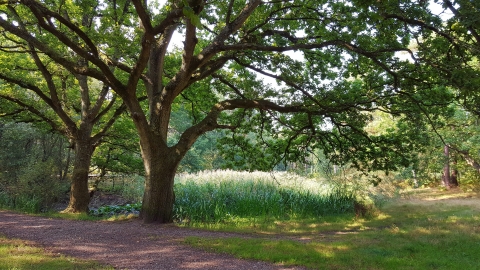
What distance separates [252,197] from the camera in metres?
12.0

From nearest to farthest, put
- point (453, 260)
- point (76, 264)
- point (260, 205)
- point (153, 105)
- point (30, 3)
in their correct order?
1. point (76, 264)
2. point (453, 260)
3. point (30, 3)
4. point (153, 105)
5. point (260, 205)

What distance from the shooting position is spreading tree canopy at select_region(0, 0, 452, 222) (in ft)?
26.5

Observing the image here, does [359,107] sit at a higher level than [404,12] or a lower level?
lower

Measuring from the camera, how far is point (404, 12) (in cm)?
579

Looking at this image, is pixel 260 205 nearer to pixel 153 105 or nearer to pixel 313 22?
pixel 153 105

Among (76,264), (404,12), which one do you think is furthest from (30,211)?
(404,12)

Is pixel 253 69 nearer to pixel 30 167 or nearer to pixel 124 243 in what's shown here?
pixel 124 243

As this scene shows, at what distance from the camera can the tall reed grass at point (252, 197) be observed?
1072 cm

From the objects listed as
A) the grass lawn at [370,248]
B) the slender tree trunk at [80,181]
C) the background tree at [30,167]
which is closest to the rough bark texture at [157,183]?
the grass lawn at [370,248]

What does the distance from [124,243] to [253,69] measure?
5.80 m

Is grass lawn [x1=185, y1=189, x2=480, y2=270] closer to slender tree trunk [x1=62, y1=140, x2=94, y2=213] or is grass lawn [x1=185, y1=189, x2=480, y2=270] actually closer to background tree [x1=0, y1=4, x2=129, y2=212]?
slender tree trunk [x1=62, y1=140, x2=94, y2=213]

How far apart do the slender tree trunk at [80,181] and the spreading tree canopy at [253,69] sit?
3.08 meters

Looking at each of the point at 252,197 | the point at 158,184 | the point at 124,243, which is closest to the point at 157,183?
the point at 158,184

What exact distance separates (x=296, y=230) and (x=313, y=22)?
566cm
